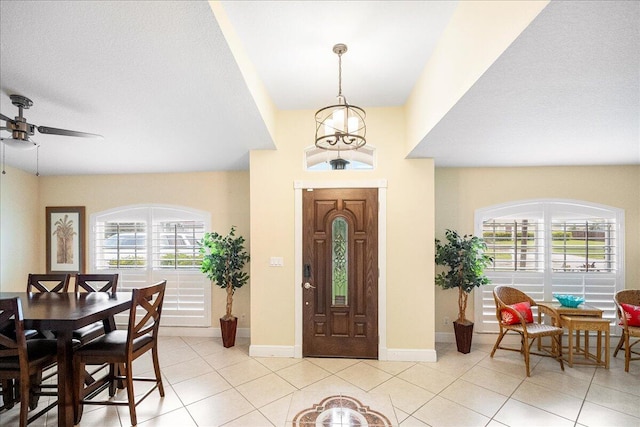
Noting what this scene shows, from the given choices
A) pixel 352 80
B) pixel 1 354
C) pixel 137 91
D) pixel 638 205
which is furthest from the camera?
pixel 638 205

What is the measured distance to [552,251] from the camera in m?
4.14

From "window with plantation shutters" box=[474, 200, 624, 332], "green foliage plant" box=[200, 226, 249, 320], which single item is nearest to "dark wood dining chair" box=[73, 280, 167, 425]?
"green foliage plant" box=[200, 226, 249, 320]

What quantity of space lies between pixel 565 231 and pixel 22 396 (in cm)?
615

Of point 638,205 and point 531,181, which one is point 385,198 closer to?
point 531,181

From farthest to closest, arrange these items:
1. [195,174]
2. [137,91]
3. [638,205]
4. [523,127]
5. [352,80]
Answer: [195,174], [638,205], [352,80], [523,127], [137,91]

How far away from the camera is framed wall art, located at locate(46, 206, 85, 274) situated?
4.73 meters

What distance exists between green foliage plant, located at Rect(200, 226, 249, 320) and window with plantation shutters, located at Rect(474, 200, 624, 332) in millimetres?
3445

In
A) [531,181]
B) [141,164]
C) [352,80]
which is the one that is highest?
[352,80]

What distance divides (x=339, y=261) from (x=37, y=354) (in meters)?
2.88

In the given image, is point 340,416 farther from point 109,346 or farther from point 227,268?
point 227,268

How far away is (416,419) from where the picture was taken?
248 centimetres

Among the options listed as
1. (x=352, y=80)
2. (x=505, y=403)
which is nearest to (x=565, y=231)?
(x=505, y=403)

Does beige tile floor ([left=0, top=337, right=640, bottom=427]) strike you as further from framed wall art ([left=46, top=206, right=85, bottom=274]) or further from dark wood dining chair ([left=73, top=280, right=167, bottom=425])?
framed wall art ([left=46, top=206, right=85, bottom=274])

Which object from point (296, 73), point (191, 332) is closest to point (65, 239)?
point (191, 332)
